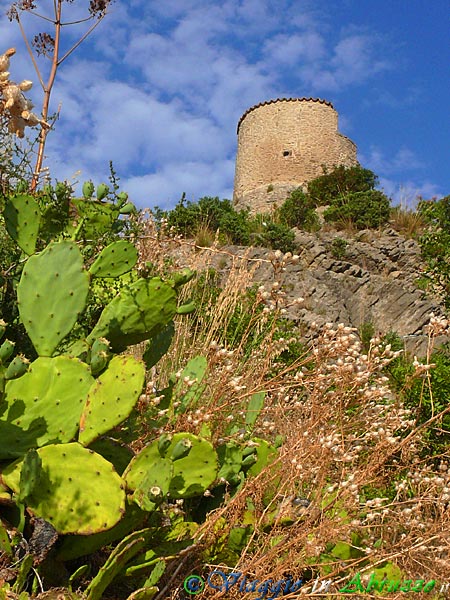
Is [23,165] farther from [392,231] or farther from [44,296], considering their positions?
[392,231]

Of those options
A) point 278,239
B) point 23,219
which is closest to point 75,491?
point 23,219

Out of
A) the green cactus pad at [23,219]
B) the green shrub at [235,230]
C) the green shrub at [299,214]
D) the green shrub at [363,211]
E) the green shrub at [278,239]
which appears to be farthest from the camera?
the green shrub at [299,214]

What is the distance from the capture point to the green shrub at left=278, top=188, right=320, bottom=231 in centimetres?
1377

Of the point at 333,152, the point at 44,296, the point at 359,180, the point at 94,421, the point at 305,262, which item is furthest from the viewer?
the point at 333,152

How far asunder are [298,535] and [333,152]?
58.5ft

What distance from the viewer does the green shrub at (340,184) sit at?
1535 cm

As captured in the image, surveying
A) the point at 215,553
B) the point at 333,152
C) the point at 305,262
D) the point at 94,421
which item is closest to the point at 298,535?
the point at 215,553

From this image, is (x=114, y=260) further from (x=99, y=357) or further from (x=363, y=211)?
(x=363, y=211)

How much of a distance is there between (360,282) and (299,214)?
4.09m

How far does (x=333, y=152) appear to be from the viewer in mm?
18188

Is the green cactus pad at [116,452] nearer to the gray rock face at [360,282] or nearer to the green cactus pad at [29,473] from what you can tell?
the green cactus pad at [29,473]

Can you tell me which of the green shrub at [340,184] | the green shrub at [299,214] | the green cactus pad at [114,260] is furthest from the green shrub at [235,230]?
the green cactus pad at [114,260]

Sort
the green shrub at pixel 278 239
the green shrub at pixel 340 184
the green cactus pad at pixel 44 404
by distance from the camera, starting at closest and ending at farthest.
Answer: the green cactus pad at pixel 44 404 → the green shrub at pixel 278 239 → the green shrub at pixel 340 184

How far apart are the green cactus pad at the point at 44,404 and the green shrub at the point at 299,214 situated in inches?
473
